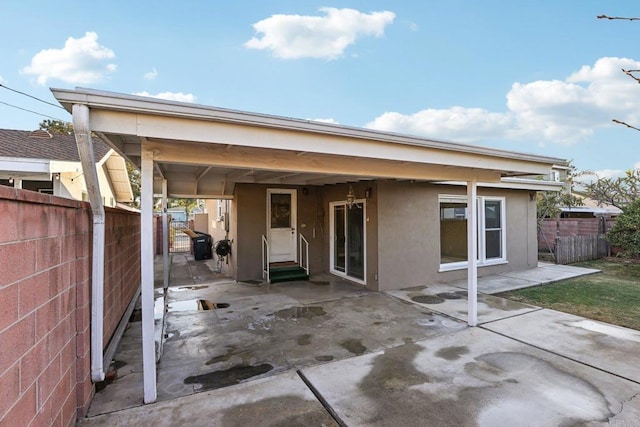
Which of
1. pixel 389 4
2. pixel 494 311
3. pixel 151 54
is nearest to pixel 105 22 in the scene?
pixel 151 54

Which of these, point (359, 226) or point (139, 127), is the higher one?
point (139, 127)

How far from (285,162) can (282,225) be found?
526 cm

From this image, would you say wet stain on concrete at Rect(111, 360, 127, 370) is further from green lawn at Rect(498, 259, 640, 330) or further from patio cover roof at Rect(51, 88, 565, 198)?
green lawn at Rect(498, 259, 640, 330)

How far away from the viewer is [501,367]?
146 inches

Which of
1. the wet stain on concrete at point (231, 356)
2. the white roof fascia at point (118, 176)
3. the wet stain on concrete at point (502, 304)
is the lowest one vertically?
the wet stain on concrete at point (231, 356)

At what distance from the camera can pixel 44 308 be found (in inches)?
83.8

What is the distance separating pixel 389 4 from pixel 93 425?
1034 cm

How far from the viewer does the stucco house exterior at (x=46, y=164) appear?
6.84 metres

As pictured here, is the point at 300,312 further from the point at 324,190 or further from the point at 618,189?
the point at 618,189

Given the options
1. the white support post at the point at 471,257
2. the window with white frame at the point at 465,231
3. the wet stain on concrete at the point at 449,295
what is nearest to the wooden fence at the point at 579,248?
the window with white frame at the point at 465,231

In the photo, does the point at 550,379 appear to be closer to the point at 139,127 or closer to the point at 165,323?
the point at 139,127

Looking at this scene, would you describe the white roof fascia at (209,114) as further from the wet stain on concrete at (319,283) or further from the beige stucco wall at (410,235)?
the wet stain on concrete at (319,283)

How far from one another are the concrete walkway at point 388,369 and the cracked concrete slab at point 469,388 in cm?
1

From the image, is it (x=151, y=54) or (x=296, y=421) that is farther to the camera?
(x=151, y=54)
